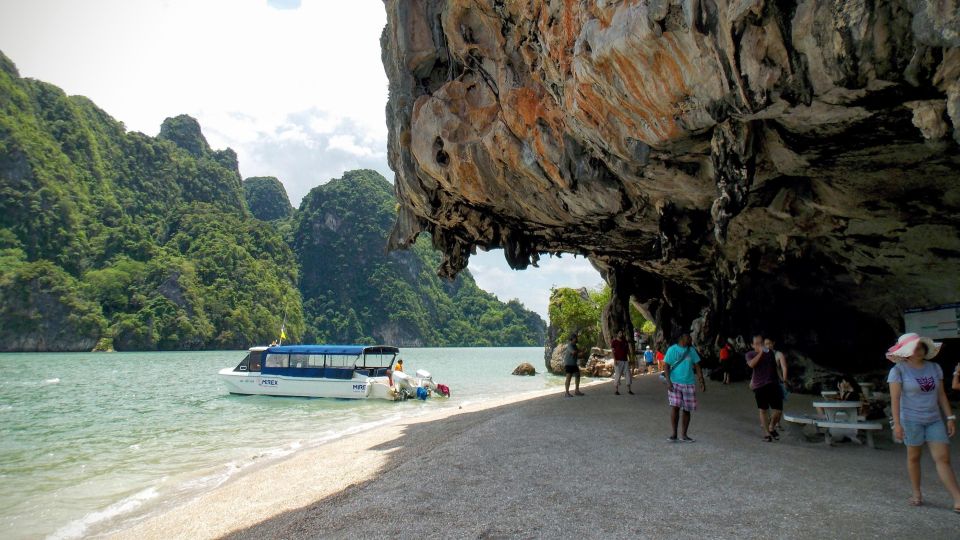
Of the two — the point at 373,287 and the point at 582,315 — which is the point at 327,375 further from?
the point at 373,287

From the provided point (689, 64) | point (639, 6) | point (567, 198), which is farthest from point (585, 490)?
point (567, 198)

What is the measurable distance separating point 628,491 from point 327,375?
2215cm

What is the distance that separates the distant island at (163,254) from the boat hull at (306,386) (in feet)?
137

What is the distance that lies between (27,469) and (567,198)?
12569 mm

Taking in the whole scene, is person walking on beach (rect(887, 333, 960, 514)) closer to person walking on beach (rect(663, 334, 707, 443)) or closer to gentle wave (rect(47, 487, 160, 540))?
person walking on beach (rect(663, 334, 707, 443))

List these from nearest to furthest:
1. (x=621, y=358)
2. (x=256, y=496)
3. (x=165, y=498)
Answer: (x=256, y=496)
(x=165, y=498)
(x=621, y=358)

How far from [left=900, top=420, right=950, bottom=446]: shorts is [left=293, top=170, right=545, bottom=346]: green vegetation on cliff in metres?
130

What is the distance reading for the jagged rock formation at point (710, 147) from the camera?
16.5 feet

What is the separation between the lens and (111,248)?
86.7 metres

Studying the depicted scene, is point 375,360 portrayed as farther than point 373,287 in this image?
No

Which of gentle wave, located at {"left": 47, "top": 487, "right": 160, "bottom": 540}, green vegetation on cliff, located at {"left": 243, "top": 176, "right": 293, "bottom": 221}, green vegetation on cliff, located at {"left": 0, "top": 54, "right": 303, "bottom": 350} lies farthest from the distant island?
gentle wave, located at {"left": 47, "top": 487, "right": 160, "bottom": 540}

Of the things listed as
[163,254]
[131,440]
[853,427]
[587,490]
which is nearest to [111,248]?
[163,254]

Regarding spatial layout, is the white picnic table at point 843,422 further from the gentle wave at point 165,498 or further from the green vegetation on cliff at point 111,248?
the green vegetation on cliff at point 111,248

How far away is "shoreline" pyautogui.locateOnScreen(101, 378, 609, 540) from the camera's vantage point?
269 inches
